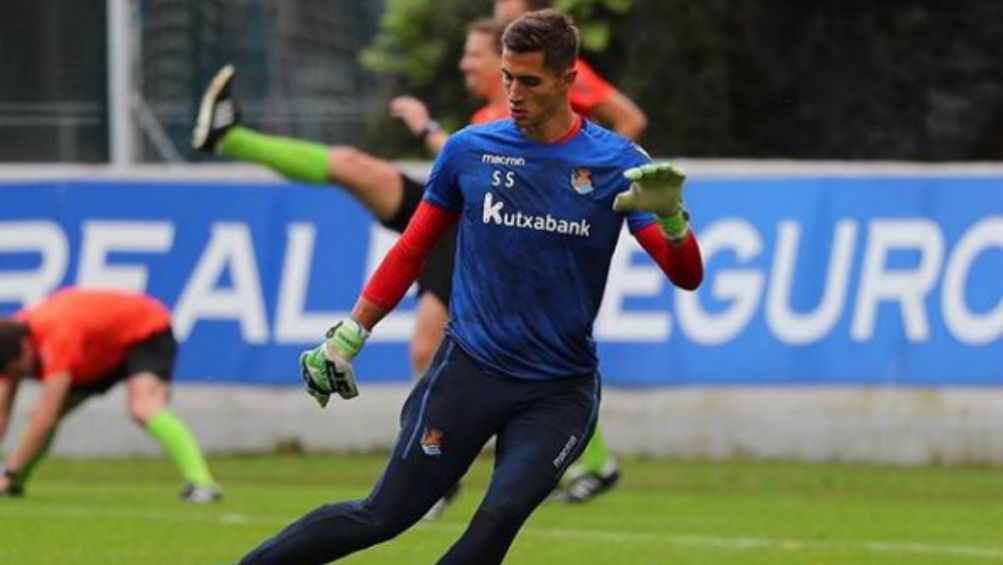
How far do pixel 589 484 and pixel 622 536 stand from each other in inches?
79.5

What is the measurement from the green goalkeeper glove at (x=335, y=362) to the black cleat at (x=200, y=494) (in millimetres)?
6267

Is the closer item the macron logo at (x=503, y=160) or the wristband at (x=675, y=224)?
the wristband at (x=675, y=224)

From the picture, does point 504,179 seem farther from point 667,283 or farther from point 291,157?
point 667,283

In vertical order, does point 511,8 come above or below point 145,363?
above

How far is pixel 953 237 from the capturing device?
56.1 ft

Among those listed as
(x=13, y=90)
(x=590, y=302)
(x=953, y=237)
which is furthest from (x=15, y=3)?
(x=590, y=302)

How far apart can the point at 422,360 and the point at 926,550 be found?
3.30 meters

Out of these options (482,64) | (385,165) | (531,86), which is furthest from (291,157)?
(531,86)

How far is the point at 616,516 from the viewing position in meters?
14.0

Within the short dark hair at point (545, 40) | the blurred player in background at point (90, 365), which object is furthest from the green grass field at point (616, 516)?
the short dark hair at point (545, 40)

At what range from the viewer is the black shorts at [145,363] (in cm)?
1536

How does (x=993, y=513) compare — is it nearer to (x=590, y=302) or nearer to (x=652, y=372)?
(x=652, y=372)

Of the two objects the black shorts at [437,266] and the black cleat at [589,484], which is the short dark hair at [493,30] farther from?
the black cleat at [589,484]

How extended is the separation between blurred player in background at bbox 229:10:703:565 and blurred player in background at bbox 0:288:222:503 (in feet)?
21.0
